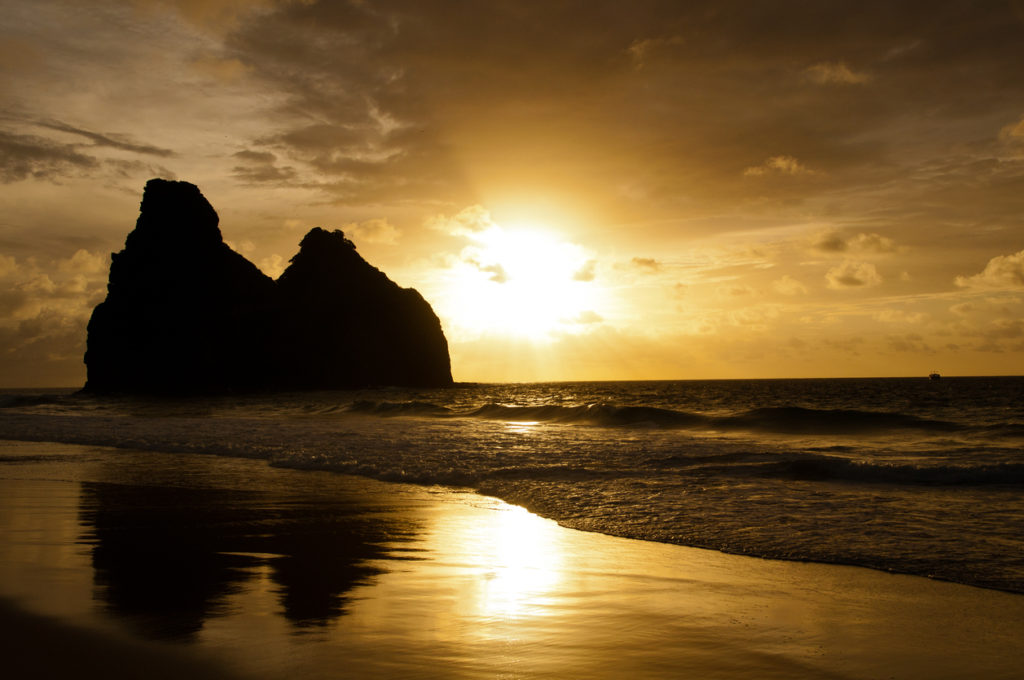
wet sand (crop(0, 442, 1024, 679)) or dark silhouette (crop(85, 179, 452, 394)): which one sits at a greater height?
dark silhouette (crop(85, 179, 452, 394))

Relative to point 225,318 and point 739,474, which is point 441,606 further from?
point 225,318

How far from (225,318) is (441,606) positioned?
112 meters

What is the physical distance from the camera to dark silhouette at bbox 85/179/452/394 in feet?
341

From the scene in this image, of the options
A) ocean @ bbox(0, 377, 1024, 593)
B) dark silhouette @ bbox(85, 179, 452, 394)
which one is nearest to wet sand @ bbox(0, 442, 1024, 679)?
ocean @ bbox(0, 377, 1024, 593)

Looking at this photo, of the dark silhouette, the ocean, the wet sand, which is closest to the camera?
the wet sand

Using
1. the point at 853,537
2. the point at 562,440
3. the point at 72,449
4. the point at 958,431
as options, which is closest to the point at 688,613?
the point at 853,537

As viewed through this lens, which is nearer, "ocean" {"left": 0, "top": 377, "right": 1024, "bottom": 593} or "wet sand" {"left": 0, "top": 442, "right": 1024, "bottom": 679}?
"wet sand" {"left": 0, "top": 442, "right": 1024, "bottom": 679}

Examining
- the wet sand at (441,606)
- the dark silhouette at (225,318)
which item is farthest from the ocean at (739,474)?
the dark silhouette at (225,318)

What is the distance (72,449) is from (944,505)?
2302 centimetres

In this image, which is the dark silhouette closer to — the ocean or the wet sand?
the ocean

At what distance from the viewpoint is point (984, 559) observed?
7945mm

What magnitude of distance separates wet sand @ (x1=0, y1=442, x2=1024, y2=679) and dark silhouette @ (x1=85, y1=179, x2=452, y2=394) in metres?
100

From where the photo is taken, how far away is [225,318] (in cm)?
10850

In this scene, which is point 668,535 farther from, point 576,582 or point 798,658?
point 798,658
